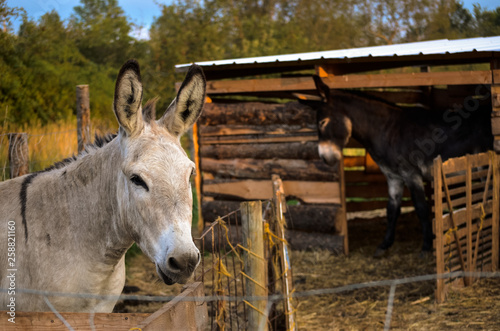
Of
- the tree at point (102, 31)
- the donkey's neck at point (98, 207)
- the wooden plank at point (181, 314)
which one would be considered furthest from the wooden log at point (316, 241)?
the tree at point (102, 31)

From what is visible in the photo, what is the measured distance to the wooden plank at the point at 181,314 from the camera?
63.8 inches

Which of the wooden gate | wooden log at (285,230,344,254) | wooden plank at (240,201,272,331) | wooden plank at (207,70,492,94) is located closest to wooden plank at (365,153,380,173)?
wooden log at (285,230,344,254)

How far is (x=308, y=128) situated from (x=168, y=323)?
6.39m

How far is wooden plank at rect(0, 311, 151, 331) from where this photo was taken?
1.73 metres

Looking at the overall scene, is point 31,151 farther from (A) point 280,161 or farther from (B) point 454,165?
(B) point 454,165

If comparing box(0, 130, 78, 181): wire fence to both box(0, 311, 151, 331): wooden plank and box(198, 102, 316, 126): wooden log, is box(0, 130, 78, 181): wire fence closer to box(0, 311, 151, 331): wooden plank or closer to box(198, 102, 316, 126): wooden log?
box(0, 311, 151, 331): wooden plank

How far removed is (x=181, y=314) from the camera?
1732mm

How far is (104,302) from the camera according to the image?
2.69 m

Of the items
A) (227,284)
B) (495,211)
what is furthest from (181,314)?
(495,211)

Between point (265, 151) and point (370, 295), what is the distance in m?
3.23

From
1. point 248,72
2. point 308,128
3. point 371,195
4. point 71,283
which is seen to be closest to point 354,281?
point 308,128

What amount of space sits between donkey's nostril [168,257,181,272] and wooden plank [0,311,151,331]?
366 mm

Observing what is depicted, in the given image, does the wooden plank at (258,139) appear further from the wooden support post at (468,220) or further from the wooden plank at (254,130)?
the wooden support post at (468,220)

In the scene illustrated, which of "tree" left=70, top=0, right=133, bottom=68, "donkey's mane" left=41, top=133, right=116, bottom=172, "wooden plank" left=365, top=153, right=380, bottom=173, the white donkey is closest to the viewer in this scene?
the white donkey
